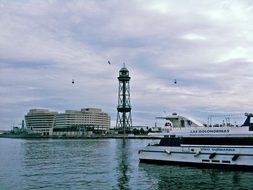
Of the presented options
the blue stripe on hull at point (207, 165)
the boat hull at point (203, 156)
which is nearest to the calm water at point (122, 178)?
the blue stripe on hull at point (207, 165)

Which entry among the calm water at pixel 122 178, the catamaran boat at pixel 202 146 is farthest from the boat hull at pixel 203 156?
the calm water at pixel 122 178

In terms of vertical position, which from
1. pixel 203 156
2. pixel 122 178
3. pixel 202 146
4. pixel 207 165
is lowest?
pixel 122 178

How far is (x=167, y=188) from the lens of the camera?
36156 millimetres

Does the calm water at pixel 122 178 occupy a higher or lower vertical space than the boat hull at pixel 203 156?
lower

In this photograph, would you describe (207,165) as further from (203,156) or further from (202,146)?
(202,146)

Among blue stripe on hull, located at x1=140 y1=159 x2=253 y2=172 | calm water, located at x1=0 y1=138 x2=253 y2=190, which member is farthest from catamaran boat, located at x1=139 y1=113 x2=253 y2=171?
calm water, located at x1=0 y1=138 x2=253 y2=190

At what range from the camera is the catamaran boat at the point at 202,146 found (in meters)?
44.1

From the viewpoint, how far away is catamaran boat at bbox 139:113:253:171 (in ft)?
145

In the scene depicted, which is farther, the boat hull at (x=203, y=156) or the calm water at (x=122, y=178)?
the boat hull at (x=203, y=156)

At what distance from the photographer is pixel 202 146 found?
1868 inches

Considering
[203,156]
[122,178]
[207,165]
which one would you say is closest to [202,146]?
[203,156]

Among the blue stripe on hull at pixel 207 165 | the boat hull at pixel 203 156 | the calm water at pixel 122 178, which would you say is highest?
the boat hull at pixel 203 156

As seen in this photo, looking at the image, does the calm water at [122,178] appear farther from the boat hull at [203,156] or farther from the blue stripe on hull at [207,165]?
the boat hull at [203,156]

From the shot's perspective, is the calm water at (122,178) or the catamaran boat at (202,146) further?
the catamaran boat at (202,146)
